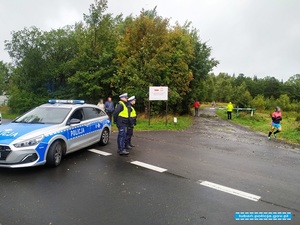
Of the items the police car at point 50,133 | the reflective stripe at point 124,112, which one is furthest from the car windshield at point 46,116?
the reflective stripe at point 124,112

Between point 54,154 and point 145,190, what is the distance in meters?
2.61

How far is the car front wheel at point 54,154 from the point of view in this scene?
603 centimetres

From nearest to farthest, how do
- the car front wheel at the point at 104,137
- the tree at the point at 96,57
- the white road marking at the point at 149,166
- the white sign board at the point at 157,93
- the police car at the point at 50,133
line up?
the police car at the point at 50,133 < the white road marking at the point at 149,166 < the car front wheel at the point at 104,137 < the white sign board at the point at 157,93 < the tree at the point at 96,57

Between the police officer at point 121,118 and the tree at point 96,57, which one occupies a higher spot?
the tree at point 96,57

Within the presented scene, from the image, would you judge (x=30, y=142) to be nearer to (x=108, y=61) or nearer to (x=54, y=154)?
(x=54, y=154)

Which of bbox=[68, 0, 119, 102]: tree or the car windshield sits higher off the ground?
Result: bbox=[68, 0, 119, 102]: tree

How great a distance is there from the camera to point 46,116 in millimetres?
7066

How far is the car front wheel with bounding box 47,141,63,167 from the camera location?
19.8 ft

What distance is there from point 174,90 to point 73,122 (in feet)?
47.0

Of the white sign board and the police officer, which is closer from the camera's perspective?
the police officer

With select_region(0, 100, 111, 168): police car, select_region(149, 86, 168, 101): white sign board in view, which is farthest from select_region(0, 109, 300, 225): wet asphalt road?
select_region(149, 86, 168, 101): white sign board

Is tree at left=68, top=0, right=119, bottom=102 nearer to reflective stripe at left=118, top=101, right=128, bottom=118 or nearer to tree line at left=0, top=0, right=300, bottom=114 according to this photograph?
tree line at left=0, top=0, right=300, bottom=114

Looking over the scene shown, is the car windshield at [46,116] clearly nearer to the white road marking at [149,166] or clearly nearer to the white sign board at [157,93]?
the white road marking at [149,166]

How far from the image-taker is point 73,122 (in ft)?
22.6
